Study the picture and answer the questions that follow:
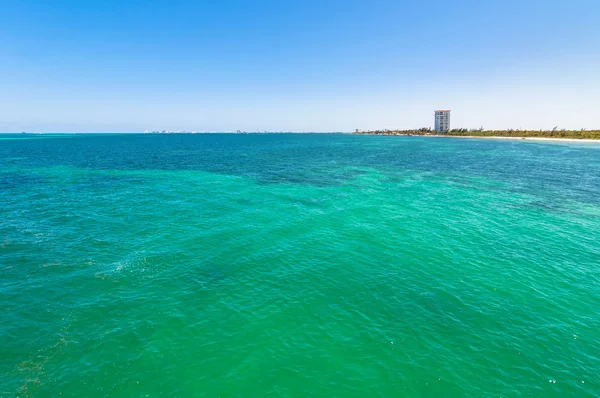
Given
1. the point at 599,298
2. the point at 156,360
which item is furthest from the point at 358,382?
the point at 599,298

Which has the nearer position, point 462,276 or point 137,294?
point 137,294

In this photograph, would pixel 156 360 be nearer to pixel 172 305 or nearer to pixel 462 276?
pixel 172 305

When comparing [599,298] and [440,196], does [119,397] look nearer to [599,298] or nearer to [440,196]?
[599,298]

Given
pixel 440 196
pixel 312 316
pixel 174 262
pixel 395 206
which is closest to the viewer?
pixel 312 316

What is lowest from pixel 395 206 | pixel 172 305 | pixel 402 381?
pixel 402 381

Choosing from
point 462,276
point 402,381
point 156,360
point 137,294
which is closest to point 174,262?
point 137,294

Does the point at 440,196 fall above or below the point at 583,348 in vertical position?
above

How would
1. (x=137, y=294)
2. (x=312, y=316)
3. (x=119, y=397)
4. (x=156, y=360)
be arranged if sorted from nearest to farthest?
A: 1. (x=119, y=397)
2. (x=156, y=360)
3. (x=312, y=316)
4. (x=137, y=294)
